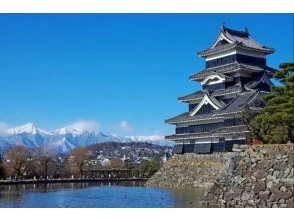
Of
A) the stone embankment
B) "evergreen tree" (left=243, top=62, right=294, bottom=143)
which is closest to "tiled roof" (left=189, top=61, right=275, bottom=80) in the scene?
"evergreen tree" (left=243, top=62, right=294, bottom=143)

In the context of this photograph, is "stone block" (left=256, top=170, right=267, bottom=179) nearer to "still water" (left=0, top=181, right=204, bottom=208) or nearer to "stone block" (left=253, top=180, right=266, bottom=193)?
"stone block" (left=253, top=180, right=266, bottom=193)

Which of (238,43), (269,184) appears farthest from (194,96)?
(269,184)

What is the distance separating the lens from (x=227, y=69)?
91.5 ft

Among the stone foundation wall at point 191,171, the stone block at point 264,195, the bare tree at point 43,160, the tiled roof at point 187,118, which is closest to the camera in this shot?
the stone block at point 264,195

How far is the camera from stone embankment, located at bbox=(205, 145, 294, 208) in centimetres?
1256

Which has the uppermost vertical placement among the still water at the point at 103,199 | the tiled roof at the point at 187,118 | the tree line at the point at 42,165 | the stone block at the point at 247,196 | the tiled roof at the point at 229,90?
the tiled roof at the point at 229,90

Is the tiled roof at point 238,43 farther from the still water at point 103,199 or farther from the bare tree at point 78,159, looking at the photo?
the bare tree at point 78,159

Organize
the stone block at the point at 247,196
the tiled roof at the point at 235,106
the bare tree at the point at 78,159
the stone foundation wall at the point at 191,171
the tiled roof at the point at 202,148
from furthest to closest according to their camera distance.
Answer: the bare tree at the point at 78,159
the tiled roof at the point at 202,148
the tiled roof at the point at 235,106
the stone foundation wall at the point at 191,171
the stone block at the point at 247,196

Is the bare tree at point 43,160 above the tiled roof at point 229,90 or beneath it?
beneath

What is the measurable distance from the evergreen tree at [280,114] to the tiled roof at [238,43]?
11190mm

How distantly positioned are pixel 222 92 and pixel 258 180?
48.2ft

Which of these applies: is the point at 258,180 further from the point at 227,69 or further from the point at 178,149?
the point at 178,149

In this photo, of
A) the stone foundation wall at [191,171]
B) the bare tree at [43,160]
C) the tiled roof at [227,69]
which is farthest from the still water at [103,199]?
the bare tree at [43,160]

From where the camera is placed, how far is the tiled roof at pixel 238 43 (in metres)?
28.0
